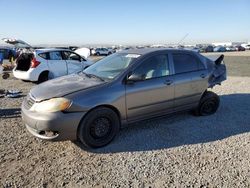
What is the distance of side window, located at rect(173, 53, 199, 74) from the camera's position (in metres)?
5.72

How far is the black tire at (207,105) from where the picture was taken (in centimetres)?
626

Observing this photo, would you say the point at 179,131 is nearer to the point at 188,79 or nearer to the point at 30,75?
the point at 188,79

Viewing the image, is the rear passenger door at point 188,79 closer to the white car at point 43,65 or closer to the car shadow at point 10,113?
the car shadow at point 10,113

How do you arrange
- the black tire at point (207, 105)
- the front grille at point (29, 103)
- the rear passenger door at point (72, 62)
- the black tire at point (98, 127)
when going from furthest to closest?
the rear passenger door at point (72, 62) < the black tire at point (207, 105) < the front grille at point (29, 103) < the black tire at point (98, 127)

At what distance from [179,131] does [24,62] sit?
7.87 metres

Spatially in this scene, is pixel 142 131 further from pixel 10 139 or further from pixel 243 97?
pixel 243 97

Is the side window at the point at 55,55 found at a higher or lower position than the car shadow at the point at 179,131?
higher

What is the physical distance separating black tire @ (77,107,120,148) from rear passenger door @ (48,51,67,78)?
6.81 m

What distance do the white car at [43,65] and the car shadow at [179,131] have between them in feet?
17.7

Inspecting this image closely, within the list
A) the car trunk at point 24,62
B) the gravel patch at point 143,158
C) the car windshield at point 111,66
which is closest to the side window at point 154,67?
the car windshield at point 111,66

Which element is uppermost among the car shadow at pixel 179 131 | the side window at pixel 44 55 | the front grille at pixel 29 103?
the side window at pixel 44 55

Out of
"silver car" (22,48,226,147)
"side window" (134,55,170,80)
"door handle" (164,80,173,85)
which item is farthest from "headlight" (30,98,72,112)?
"door handle" (164,80,173,85)

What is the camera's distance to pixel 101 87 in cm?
460

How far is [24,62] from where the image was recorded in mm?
11008
